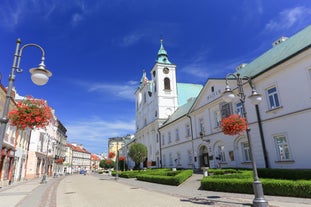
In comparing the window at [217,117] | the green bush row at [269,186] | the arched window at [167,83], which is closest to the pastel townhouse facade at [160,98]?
the arched window at [167,83]

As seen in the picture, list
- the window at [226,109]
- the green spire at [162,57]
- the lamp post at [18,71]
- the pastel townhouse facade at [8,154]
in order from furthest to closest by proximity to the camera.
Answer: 1. the green spire at [162,57]
2. the window at [226,109]
3. the pastel townhouse facade at [8,154]
4. the lamp post at [18,71]

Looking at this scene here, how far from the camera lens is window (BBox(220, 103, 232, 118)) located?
22.6 metres

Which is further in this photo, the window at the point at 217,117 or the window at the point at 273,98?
the window at the point at 217,117

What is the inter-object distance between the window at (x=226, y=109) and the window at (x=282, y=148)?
229 inches

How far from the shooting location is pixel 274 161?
17.1 m

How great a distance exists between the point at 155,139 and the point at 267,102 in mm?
31187

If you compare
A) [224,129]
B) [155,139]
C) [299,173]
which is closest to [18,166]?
[155,139]

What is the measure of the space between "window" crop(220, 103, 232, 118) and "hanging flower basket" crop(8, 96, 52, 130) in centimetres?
1718

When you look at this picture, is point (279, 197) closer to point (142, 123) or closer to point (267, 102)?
point (267, 102)

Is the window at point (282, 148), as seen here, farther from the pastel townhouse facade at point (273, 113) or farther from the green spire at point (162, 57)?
the green spire at point (162, 57)

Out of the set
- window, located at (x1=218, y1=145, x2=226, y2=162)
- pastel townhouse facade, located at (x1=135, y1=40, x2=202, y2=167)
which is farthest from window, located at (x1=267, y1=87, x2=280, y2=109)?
pastel townhouse facade, located at (x1=135, y1=40, x2=202, y2=167)

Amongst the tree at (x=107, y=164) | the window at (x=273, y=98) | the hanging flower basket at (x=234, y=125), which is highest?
the window at (x=273, y=98)

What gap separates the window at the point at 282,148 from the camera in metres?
16.4

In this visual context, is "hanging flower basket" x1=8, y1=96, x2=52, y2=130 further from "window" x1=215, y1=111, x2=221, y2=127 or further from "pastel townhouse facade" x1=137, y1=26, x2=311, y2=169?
"window" x1=215, y1=111, x2=221, y2=127
